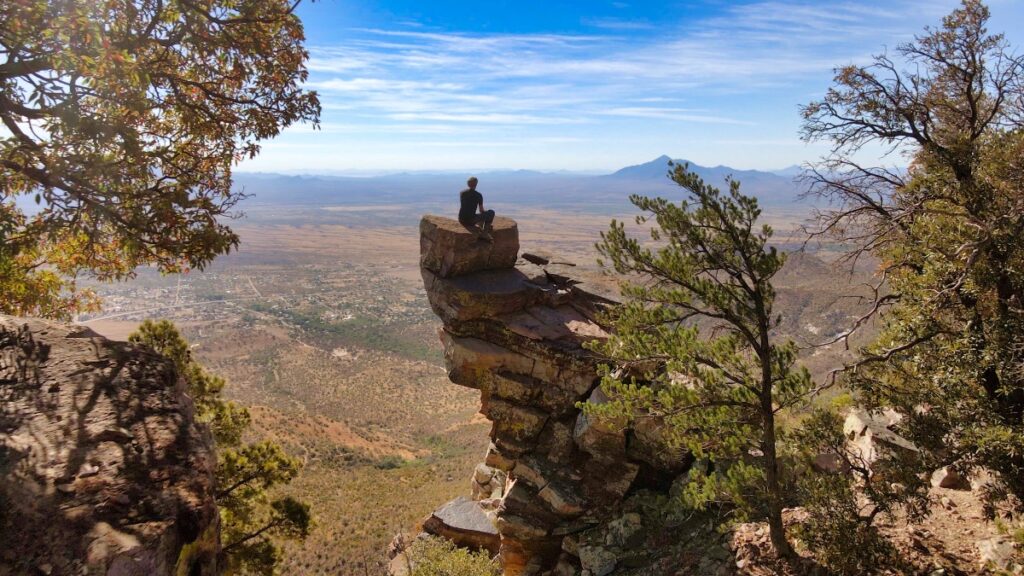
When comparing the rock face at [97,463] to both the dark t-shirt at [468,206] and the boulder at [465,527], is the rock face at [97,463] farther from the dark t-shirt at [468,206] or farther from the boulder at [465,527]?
the boulder at [465,527]

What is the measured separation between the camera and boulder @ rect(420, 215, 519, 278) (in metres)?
17.1

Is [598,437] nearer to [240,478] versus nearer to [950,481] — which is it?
[950,481]

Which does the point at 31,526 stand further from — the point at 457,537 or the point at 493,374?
the point at 457,537

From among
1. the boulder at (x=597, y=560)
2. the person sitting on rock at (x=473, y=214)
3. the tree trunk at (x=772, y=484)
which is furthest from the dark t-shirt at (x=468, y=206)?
the tree trunk at (x=772, y=484)

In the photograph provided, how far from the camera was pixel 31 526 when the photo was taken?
452 centimetres

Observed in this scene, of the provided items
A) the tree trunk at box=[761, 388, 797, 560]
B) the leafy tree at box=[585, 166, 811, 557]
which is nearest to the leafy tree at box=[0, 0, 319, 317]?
the leafy tree at box=[585, 166, 811, 557]

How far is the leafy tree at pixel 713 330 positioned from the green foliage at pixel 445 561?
9446mm

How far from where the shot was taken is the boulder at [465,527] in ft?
63.5

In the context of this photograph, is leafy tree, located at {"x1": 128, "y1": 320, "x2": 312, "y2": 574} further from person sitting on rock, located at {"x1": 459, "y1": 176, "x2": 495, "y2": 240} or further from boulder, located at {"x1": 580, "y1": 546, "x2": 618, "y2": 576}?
person sitting on rock, located at {"x1": 459, "y1": 176, "x2": 495, "y2": 240}

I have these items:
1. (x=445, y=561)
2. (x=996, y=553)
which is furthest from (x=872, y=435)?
(x=445, y=561)

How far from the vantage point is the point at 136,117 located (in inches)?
356

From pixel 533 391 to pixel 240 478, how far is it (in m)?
8.40

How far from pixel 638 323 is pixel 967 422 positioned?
16.4ft

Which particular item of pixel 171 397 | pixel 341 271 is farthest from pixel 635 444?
pixel 341 271
